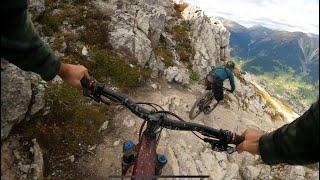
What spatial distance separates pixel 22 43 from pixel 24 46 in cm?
7

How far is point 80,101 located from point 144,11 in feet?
42.3

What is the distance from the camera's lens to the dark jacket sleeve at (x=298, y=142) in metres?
3.52

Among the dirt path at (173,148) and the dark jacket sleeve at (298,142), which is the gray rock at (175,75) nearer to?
the dirt path at (173,148)

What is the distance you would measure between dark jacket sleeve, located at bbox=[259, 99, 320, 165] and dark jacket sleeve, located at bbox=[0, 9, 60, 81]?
10.6ft

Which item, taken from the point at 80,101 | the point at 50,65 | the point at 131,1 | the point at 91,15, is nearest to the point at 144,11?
the point at 131,1

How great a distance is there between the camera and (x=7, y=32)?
11.3 feet

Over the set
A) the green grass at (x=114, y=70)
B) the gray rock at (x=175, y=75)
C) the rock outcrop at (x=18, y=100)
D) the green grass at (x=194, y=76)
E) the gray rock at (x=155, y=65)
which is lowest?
the green grass at (x=194, y=76)

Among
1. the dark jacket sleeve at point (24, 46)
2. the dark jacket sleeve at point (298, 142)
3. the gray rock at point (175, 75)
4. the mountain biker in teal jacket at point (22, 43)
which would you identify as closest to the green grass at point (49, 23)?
the gray rock at point (175, 75)

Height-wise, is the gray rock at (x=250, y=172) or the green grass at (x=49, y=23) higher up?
the green grass at (x=49, y=23)

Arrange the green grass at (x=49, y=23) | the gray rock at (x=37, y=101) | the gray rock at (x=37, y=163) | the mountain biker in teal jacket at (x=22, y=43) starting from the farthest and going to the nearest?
the green grass at (x=49, y=23)
the gray rock at (x=37, y=101)
the gray rock at (x=37, y=163)
the mountain biker in teal jacket at (x=22, y=43)

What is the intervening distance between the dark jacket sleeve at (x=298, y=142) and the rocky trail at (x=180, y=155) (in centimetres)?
957

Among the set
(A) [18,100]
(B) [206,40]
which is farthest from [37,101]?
(B) [206,40]

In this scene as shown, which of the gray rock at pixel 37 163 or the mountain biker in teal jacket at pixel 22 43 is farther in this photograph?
the gray rock at pixel 37 163

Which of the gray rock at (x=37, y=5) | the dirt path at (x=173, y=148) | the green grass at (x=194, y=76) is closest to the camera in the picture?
the dirt path at (x=173, y=148)
